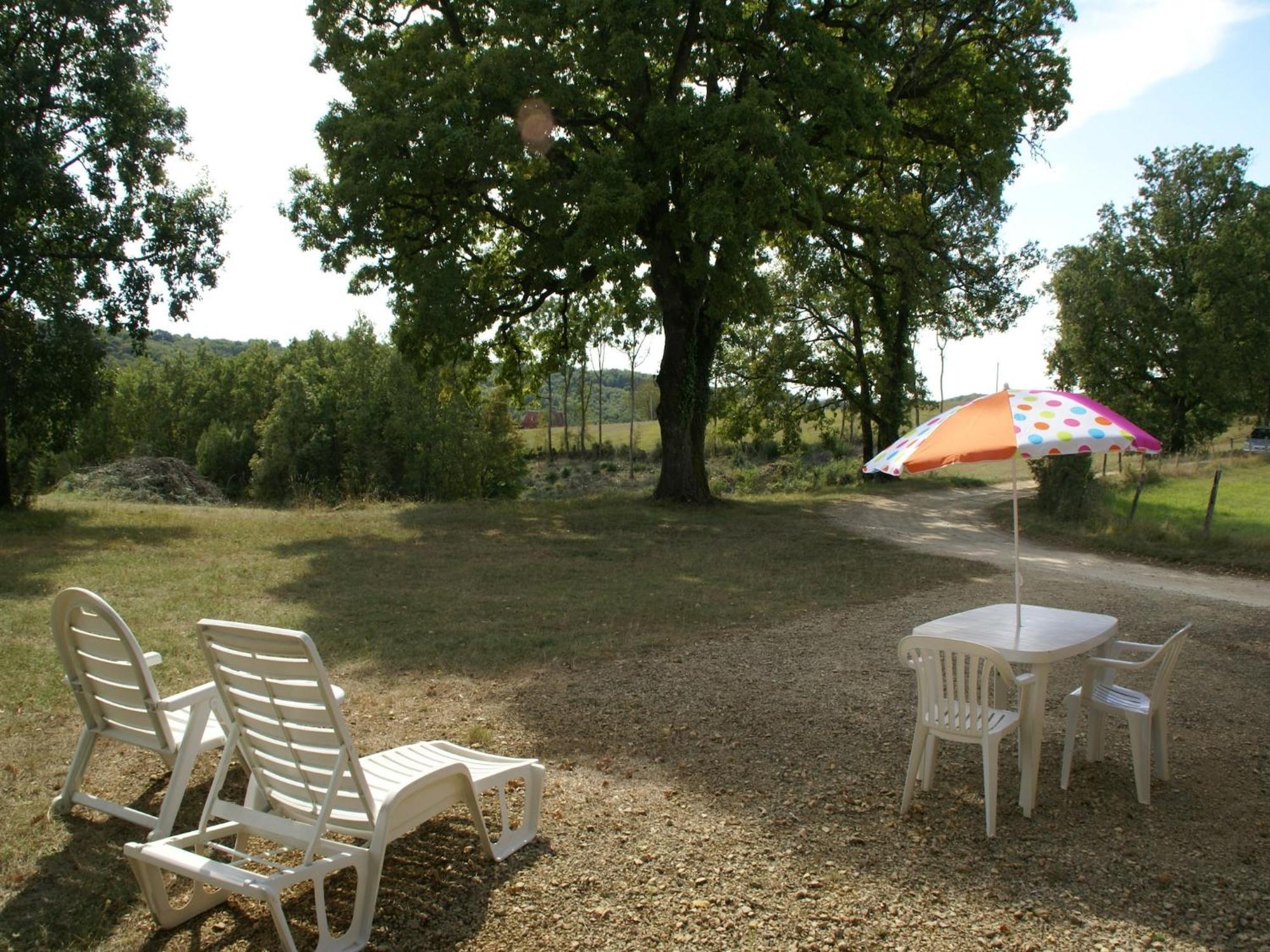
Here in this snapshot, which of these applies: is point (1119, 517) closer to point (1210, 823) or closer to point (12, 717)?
point (1210, 823)

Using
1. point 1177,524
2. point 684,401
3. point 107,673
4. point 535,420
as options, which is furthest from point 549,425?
point 107,673

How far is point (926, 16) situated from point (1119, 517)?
11.4m

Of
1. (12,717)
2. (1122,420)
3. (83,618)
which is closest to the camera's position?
(83,618)

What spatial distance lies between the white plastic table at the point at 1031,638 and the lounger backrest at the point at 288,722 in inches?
110

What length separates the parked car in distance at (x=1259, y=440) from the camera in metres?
43.0

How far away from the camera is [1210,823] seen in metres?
4.54

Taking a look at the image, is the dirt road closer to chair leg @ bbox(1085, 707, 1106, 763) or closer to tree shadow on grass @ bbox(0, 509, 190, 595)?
chair leg @ bbox(1085, 707, 1106, 763)

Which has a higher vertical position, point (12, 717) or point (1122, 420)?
point (1122, 420)

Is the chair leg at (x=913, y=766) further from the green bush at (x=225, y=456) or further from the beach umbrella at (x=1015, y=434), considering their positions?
the green bush at (x=225, y=456)

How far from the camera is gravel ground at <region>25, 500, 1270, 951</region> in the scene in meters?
3.51

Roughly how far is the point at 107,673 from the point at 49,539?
39.3ft

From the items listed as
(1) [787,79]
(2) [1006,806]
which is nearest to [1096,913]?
(2) [1006,806]

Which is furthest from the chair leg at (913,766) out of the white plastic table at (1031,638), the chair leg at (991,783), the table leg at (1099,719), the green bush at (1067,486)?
the green bush at (1067,486)

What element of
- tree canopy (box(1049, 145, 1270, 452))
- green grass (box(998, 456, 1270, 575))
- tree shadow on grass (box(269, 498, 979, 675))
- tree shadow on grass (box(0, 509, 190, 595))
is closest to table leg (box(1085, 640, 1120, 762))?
tree shadow on grass (box(269, 498, 979, 675))
